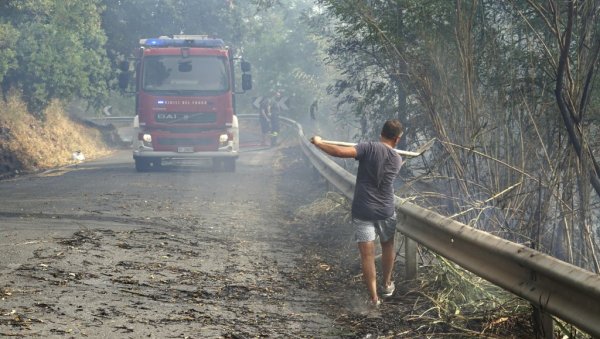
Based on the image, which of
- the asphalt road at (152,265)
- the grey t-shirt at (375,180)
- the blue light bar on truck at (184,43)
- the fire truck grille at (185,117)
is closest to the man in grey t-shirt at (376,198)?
the grey t-shirt at (375,180)

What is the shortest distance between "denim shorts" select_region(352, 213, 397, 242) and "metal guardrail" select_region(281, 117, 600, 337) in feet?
0.70

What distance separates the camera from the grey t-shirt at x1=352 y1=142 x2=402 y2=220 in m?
7.60

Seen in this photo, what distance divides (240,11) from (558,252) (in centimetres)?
3756

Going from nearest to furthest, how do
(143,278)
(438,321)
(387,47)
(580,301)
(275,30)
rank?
(580,301) < (438,321) < (143,278) < (387,47) < (275,30)

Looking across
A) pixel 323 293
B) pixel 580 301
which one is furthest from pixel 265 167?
pixel 580 301

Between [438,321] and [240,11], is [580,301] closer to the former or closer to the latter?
[438,321]

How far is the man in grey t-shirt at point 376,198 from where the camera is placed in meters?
7.59

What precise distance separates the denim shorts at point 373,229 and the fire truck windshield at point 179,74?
1383cm

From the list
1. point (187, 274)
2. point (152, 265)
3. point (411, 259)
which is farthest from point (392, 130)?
point (152, 265)

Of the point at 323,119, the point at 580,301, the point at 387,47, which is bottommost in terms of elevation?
the point at 323,119

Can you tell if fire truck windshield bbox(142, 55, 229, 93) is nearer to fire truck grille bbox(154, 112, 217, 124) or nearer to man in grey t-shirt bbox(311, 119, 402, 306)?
fire truck grille bbox(154, 112, 217, 124)

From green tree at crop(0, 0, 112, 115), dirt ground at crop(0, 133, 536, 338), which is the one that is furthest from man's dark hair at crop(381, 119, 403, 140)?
green tree at crop(0, 0, 112, 115)

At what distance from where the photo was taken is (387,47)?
1191 centimetres

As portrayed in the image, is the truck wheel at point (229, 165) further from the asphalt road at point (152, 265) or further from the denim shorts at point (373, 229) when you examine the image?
the denim shorts at point (373, 229)
